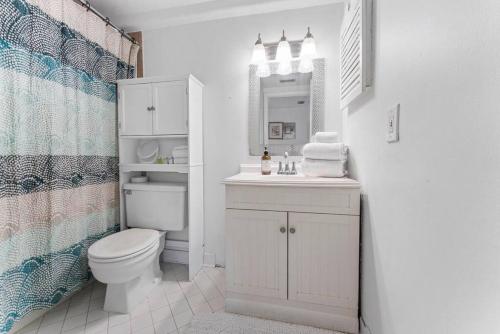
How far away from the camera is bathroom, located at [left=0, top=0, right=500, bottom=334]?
21.2 inches

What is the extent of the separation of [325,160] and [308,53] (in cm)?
89

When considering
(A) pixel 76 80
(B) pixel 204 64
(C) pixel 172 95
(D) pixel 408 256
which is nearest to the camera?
(D) pixel 408 256

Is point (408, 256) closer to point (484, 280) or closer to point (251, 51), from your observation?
point (484, 280)

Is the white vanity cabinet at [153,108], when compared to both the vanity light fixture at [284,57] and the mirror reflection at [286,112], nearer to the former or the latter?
the mirror reflection at [286,112]

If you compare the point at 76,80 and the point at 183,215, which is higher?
the point at 76,80

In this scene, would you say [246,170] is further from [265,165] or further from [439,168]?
[439,168]

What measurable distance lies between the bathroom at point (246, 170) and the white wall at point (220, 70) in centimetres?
1

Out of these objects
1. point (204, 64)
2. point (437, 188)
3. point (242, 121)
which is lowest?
point (437, 188)

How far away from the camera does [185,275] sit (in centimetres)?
196

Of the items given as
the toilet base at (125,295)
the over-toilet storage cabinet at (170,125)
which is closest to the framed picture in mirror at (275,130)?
the over-toilet storage cabinet at (170,125)

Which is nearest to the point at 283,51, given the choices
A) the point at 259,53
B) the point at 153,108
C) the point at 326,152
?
the point at 259,53

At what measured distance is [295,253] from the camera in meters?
1.35

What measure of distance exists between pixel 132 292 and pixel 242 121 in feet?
4.95

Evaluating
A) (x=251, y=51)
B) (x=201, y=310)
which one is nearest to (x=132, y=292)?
(x=201, y=310)
